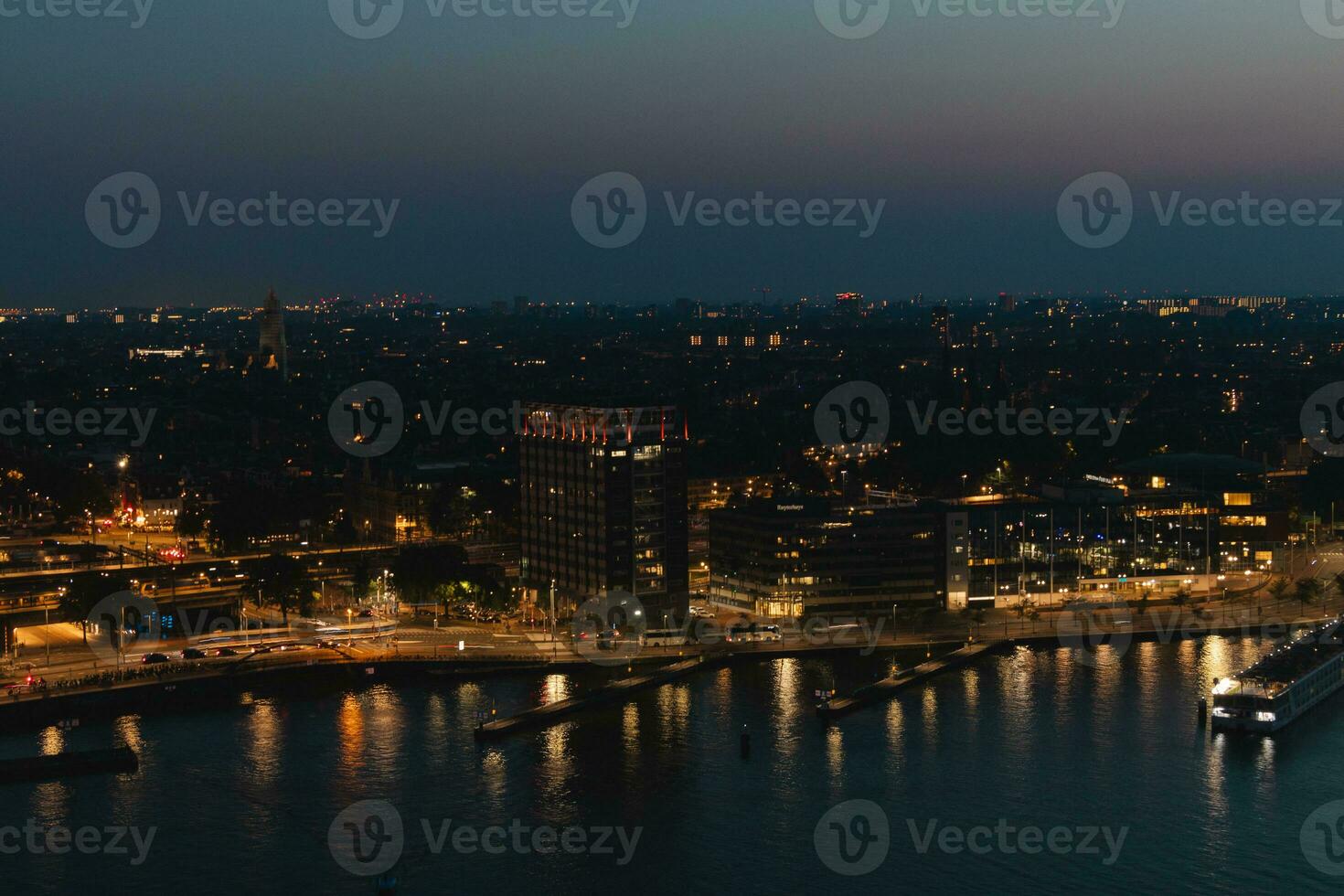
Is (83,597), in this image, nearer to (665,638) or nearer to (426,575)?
(426,575)

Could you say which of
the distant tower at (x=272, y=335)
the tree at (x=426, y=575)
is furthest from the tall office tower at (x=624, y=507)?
the distant tower at (x=272, y=335)

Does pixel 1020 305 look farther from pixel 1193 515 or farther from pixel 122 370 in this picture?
pixel 1193 515

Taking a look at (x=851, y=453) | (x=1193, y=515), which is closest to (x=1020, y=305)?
(x=851, y=453)

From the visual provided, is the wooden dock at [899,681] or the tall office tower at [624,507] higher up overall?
the tall office tower at [624,507]

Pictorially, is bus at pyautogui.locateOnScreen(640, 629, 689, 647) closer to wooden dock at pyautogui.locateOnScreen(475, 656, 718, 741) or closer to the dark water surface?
wooden dock at pyautogui.locateOnScreen(475, 656, 718, 741)

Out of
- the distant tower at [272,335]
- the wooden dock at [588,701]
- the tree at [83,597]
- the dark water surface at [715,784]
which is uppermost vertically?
the distant tower at [272,335]

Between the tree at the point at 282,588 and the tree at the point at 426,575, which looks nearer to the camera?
the tree at the point at 282,588

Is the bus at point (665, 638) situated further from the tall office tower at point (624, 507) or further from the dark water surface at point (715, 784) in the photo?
the dark water surface at point (715, 784)
